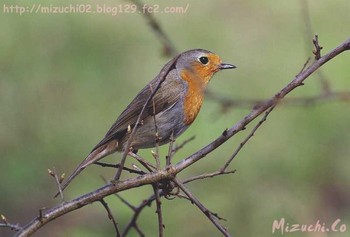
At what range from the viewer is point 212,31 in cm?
838

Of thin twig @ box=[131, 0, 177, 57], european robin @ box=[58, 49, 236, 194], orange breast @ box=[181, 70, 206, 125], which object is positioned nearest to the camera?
thin twig @ box=[131, 0, 177, 57]

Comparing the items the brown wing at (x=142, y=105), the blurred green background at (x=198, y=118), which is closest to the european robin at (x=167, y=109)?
the brown wing at (x=142, y=105)

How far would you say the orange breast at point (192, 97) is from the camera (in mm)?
3447

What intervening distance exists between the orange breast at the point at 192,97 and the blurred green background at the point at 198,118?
1744 millimetres

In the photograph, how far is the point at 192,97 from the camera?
353cm

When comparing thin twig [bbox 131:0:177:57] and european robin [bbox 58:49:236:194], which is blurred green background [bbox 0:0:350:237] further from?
thin twig [bbox 131:0:177:57]

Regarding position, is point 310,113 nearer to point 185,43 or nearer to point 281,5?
point 185,43

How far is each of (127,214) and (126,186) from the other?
10.4 feet

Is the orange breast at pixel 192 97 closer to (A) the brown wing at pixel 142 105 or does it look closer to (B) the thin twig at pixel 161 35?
Answer: (A) the brown wing at pixel 142 105

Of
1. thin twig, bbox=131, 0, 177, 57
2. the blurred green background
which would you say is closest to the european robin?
thin twig, bbox=131, 0, 177, 57

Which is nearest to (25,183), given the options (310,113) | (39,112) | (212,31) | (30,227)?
(39,112)

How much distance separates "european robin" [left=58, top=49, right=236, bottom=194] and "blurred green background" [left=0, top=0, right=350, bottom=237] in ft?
5.45

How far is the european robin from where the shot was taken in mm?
3291

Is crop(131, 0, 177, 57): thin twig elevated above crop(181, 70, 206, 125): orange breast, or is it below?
below
